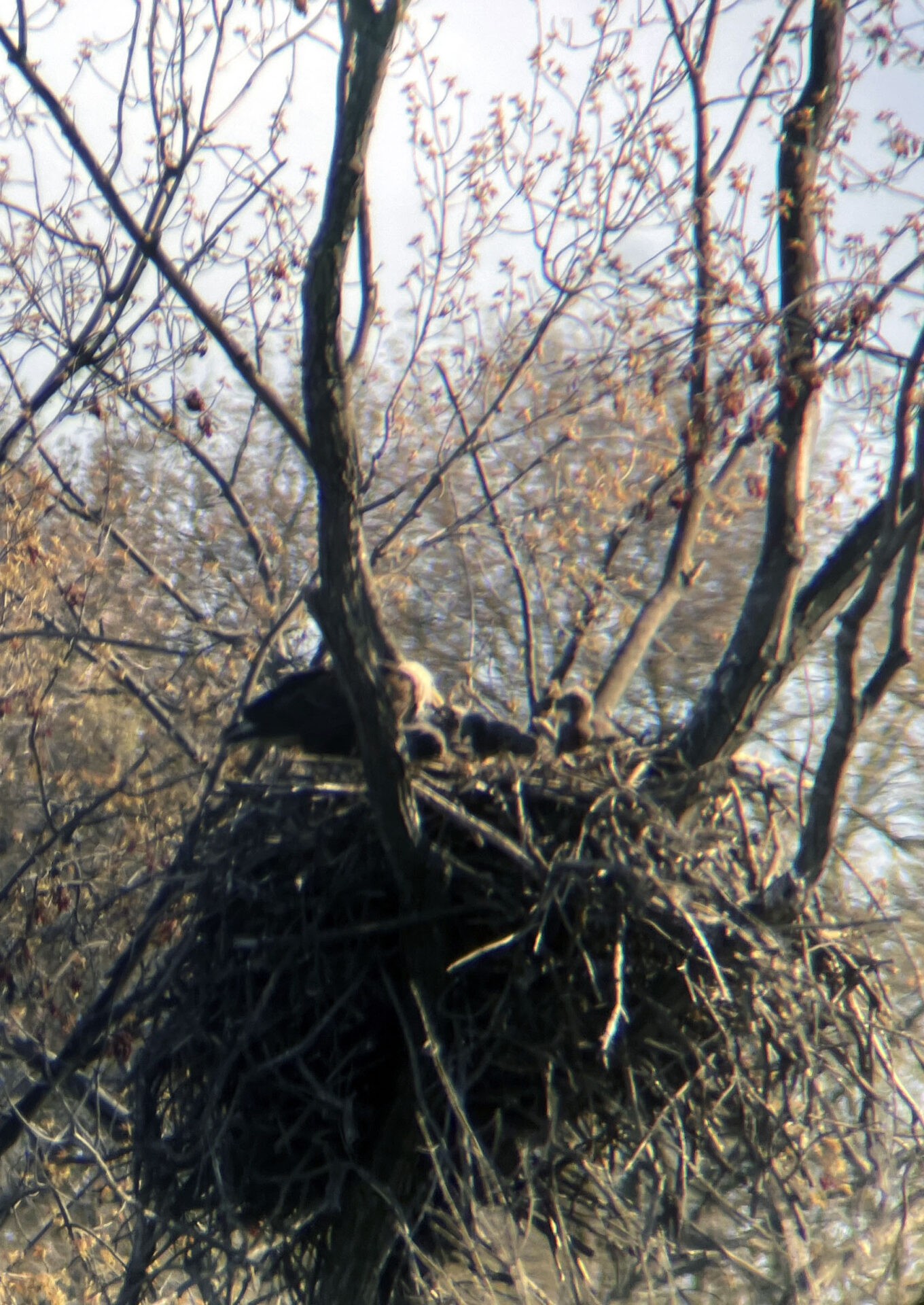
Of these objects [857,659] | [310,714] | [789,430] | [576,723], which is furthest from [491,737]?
[789,430]

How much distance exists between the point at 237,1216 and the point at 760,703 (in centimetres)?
222

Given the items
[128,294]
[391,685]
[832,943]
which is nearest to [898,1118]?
[832,943]

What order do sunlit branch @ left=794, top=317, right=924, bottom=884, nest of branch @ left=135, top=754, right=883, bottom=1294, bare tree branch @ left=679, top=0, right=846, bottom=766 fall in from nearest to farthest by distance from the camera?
nest of branch @ left=135, top=754, right=883, bottom=1294 < sunlit branch @ left=794, top=317, right=924, bottom=884 < bare tree branch @ left=679, top=0, right=846, bottom=766

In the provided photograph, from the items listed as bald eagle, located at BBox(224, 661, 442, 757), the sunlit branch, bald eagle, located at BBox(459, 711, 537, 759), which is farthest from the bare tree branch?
bald eagle, located at BBox(224, 661, 442, 757)

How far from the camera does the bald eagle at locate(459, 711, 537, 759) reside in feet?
13.9

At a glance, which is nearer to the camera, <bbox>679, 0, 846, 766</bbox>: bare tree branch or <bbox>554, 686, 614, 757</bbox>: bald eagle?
<bbox>679, 0, 846, 766</bbox>: bare tree branch

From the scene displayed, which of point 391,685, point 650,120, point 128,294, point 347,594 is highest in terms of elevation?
point 650,120

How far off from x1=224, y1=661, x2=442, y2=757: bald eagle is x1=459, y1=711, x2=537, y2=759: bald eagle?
286 mm

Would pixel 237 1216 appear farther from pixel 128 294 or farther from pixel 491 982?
pixel 128 294

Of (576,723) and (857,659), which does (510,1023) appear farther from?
(857,659)

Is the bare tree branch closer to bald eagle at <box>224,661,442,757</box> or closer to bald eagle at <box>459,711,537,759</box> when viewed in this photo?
bald eagle at <box>459,711,537,759</box>

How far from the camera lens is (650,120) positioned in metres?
6.14

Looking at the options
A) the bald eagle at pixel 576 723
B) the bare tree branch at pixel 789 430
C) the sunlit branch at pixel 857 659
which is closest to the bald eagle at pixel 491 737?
the bald eagle at pixel 576 723

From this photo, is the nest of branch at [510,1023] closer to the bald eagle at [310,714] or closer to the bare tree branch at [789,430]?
the bare tree branch at [789,430]
